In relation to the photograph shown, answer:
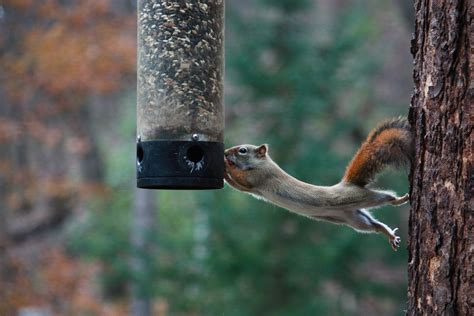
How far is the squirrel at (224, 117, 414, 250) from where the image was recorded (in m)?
3.28

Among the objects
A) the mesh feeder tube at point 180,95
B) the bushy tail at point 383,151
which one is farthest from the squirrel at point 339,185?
the mesh feeder tube at point 180,95

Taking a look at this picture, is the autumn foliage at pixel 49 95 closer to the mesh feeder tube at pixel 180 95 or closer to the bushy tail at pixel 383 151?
the mesh feeder tube at pixel 180 95

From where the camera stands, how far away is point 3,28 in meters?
10.5

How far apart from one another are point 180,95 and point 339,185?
76 cm

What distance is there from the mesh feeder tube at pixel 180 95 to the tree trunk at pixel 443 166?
0.99 meters

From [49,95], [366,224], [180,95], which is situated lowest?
[366,224]

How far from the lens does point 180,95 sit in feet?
11.9

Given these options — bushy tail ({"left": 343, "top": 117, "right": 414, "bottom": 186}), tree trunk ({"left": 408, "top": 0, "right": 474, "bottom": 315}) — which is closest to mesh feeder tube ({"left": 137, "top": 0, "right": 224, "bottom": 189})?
bushy tail ({"left": 343, "top": 117, "right": 414, "bottom": 186})

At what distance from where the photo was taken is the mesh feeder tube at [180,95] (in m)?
3.54

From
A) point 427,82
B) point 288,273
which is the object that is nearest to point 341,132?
point 288,273

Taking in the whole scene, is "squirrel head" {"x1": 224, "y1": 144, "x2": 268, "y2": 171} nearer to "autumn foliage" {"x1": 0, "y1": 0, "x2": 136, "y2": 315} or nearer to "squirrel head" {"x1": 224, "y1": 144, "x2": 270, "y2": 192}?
"squirrel head" {"x1": 224, "y1": 144, "x2": 270, "y2": 192}

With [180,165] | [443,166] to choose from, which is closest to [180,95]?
[180,165]

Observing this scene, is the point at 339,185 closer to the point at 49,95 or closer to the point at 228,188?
the point at 228,188

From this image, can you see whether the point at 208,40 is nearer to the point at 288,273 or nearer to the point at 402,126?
the point at 402,126
